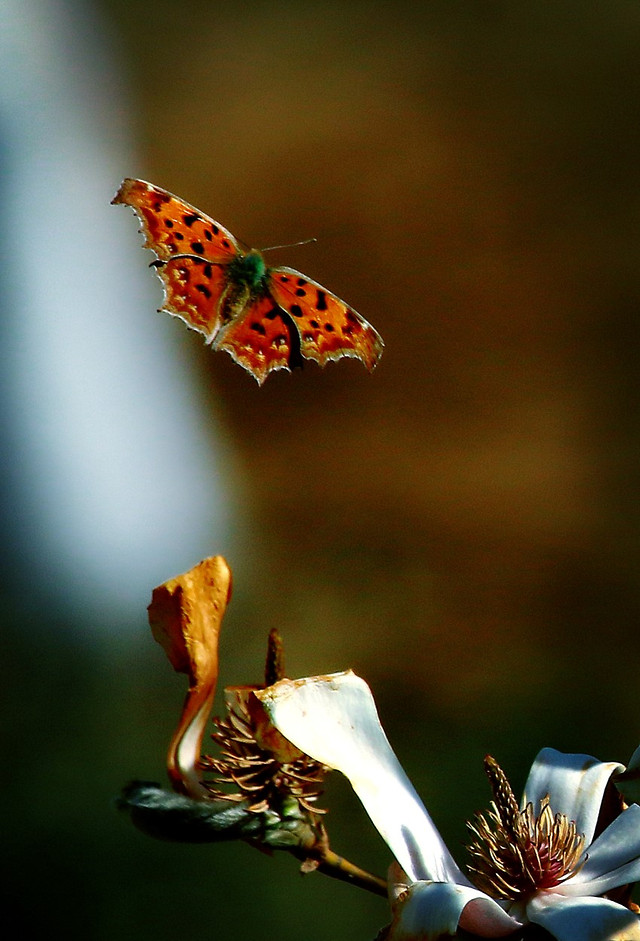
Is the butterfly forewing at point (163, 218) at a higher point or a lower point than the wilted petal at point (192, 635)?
higher

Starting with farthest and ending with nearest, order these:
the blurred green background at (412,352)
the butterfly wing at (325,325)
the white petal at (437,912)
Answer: the blurred green background at (412,352)
the butterfly wing at (325,325)
the white petal at (437,912)

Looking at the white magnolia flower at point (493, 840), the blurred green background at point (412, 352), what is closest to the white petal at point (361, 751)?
the white magnolia flower at point (493, 840)

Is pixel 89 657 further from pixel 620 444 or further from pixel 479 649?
pixel 620 444

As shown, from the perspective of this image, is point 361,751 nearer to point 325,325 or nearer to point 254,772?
point 254,772

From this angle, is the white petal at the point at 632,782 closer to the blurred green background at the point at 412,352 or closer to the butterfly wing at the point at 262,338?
the butterfly wing at the point at 262,338

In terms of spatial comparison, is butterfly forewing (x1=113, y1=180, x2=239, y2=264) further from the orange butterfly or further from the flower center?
the flower center

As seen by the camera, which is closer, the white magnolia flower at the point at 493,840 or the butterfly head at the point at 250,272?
the white magnolia flower at the point at 493,840
